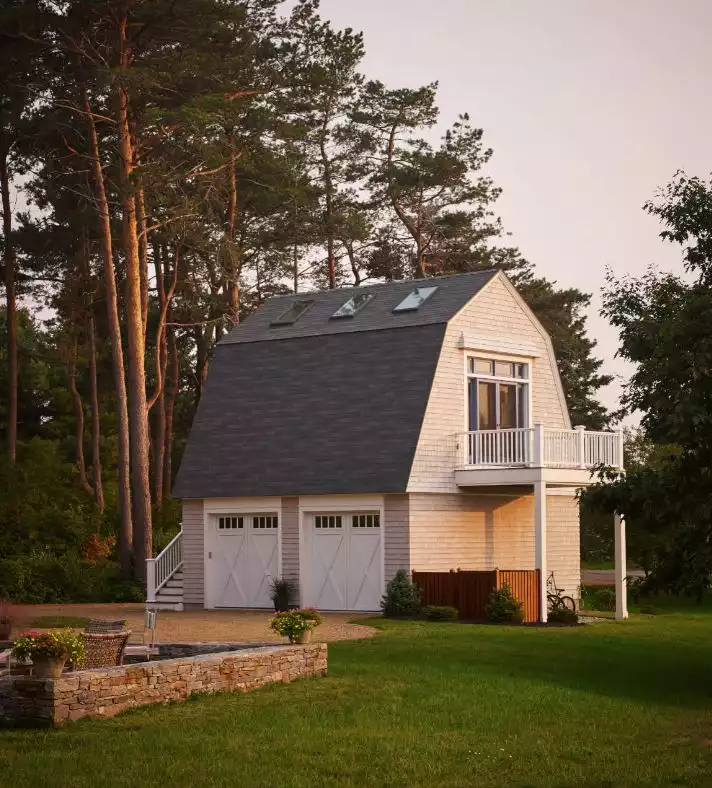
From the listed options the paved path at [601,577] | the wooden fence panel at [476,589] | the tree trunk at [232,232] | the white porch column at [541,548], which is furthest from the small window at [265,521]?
the tree trunk at [232,232]

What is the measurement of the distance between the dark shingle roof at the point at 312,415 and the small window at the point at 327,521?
0.85 meters

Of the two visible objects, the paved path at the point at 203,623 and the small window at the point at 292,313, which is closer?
the paved path at the point at 203,623

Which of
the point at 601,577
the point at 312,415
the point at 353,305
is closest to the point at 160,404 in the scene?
the point at 601,577

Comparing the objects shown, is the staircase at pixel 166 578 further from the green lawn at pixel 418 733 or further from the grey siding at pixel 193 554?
the green lawn at pixel 418 733

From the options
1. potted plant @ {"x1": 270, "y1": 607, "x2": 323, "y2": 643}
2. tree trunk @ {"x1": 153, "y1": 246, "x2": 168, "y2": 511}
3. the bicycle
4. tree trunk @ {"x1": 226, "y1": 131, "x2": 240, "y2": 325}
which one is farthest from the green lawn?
tree trunk @ {"x1": 153, "y1": 246, "x2": 168, "y2": 511}

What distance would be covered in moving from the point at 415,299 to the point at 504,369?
261 cm

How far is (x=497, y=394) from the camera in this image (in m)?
32.3

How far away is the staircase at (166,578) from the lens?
33.3 meters

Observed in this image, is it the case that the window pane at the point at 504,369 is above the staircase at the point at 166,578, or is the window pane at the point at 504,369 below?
above

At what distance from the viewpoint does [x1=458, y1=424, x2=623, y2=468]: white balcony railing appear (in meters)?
29.7

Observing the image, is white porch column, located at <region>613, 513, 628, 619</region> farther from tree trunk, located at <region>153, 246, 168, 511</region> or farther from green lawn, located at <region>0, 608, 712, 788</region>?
tree trunk, located at <region>153, 246, 168, 511</region>

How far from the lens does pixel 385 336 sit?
31.7m

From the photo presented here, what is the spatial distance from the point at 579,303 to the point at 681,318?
42597 mm

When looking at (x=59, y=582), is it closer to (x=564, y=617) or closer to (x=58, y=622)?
(x=58, y=622)
